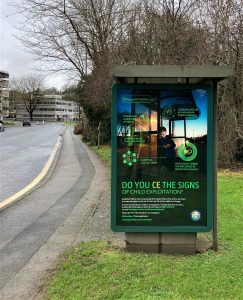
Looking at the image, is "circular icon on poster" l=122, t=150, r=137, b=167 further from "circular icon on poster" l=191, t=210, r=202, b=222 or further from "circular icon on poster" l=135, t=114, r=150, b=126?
"circular icon on poster" l=191, t=210, r=202, b=222

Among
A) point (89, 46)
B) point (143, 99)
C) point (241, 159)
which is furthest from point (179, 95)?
point (89, 46)

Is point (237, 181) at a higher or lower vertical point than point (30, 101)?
lower

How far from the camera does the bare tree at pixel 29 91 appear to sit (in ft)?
505

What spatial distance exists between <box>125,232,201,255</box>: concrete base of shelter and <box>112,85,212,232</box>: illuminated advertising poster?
148 millimetres

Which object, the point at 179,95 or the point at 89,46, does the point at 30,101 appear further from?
the point at 179,95

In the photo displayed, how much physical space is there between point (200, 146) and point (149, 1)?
44.7 feet

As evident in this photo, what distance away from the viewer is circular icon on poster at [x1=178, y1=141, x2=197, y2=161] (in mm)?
5184

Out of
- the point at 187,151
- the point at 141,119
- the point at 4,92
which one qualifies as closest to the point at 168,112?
the point at 141,119

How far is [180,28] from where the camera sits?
16172 millimetres

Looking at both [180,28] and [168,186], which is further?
[180,28]

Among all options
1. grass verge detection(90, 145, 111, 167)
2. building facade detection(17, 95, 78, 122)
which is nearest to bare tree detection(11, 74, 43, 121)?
building facade detection(17, 95, 78, 122)

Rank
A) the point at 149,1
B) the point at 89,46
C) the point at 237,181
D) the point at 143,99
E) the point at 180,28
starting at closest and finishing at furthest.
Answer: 1. the point at 143,99
2. the point at 237,181
3. the point at 180,28
4. the point at 149,1
5. the point at 89,46

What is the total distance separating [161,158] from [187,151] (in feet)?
1.00

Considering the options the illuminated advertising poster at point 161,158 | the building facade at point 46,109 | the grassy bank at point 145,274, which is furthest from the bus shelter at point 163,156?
the building facade at point 46,109
